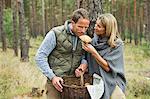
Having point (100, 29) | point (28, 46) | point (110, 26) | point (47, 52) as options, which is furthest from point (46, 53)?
point (28, 46)

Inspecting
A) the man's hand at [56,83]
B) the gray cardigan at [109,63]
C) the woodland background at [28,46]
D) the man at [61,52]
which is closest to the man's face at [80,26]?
the man at [61,52]

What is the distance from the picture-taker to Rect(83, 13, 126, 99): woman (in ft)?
15.2

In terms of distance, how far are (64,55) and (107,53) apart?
54 cm

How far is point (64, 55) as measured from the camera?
4801mm

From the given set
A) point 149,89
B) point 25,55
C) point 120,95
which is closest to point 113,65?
point 120,95

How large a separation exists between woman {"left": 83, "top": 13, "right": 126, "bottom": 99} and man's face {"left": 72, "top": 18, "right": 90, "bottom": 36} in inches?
6.9

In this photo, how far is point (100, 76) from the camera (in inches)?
189

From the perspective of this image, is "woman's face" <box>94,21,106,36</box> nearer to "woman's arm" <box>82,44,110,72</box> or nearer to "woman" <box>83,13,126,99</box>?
"woman" <box>83,13,126,99</box>

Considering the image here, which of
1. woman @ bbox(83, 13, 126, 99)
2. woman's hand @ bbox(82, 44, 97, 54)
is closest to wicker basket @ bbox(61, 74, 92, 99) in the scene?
woman @ bbox(83, 13, 126, 99)

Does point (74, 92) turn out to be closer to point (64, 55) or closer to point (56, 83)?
point (56, 83)

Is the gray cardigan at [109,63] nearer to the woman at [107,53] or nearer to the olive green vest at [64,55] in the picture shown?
the woman at [107,53]

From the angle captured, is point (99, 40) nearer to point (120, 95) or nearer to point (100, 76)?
point (100, 76)

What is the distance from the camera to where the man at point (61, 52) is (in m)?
4.61

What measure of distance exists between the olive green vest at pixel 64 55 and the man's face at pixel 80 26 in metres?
0.13
